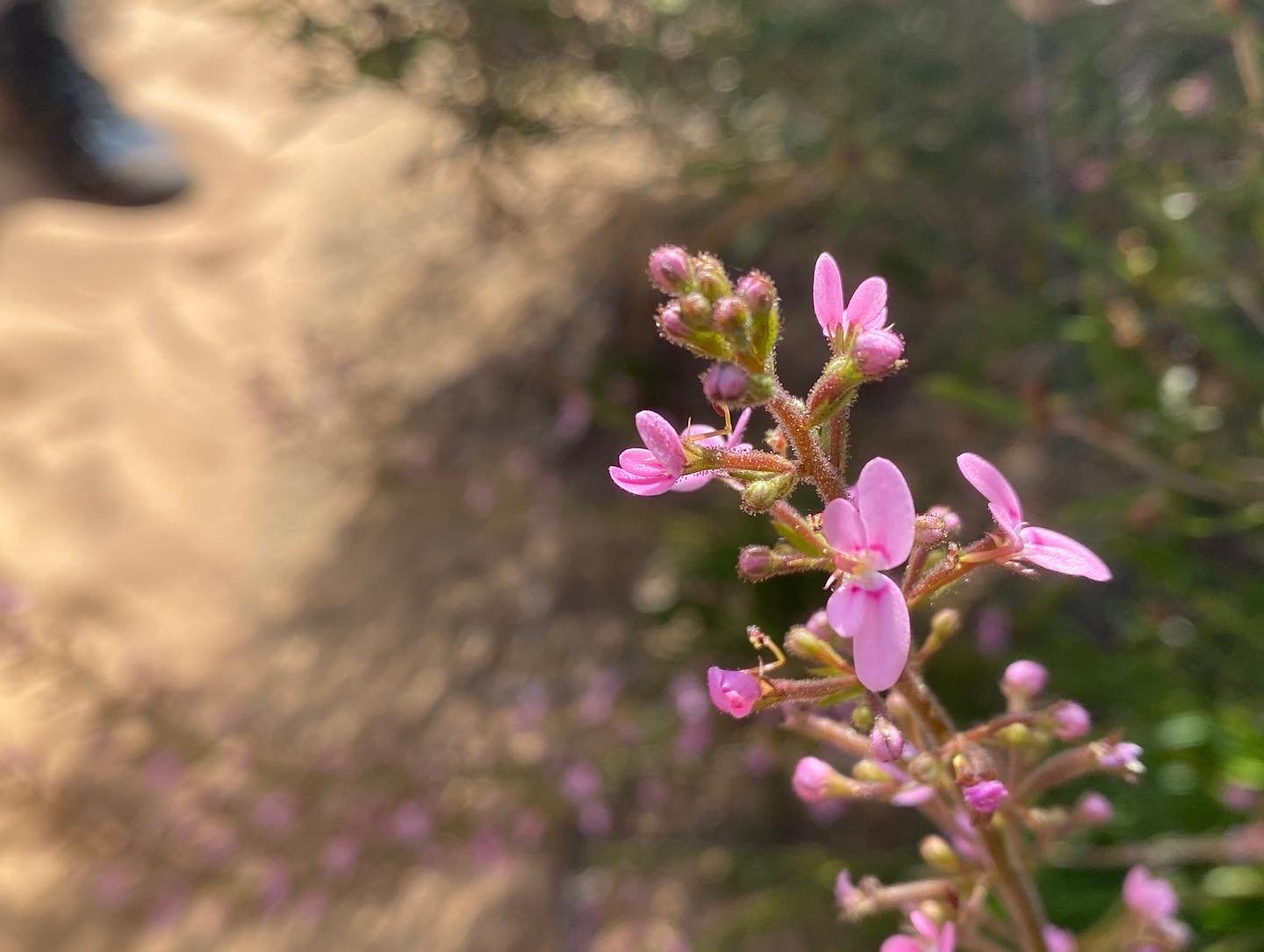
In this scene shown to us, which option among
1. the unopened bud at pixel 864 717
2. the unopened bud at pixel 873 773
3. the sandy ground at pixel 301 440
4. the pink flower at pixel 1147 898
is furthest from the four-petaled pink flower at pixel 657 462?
the sandy ground at pixel 301 440

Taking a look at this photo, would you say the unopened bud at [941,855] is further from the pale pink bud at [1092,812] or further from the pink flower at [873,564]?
the pink flower at [873,564]

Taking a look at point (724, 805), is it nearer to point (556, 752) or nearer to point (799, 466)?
point (556, 752)

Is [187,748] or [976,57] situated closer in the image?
[976,57]

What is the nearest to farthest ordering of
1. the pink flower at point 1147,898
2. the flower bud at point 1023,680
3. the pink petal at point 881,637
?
the pink petal at point 881,637 < the flower bud at point 1023,680 < the pink flower at point 1147,898

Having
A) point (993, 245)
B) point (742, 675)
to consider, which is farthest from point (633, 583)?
point (742, 675)

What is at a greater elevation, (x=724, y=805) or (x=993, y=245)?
(x=993, y=245)
